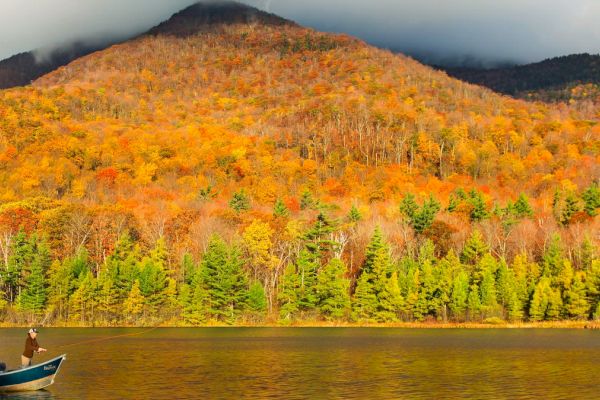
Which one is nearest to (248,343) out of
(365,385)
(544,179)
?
(365,385)

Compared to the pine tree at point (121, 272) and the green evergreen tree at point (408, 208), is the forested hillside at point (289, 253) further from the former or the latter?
the green evergreen tree at point (408, 208)

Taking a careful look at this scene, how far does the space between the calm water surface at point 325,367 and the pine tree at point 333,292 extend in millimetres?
23753

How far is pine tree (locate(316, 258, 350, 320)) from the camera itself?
9806 cm

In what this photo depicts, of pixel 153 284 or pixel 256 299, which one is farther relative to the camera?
pixel 256 299

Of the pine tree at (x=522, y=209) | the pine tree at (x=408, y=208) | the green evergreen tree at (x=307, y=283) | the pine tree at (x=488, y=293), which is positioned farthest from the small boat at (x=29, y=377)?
the pine tree at (x=522, y=209)

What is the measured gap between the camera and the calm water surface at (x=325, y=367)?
35906 millimetres

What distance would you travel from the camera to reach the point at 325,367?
4647 centimetres

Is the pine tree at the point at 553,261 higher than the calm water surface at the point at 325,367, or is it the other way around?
the calm water surface at the point at 325,367

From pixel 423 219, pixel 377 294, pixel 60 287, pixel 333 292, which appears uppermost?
pixel 423 219

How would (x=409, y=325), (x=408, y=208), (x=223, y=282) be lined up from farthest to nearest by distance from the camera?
(x=408, y=208) < (x=223, y=282) < (x=409, y=325)

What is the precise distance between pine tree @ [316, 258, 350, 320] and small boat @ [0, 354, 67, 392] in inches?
2472

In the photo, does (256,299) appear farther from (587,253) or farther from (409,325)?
(587,253)

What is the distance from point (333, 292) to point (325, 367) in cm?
5203

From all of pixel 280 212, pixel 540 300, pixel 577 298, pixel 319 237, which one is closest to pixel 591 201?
pixel 577 298
